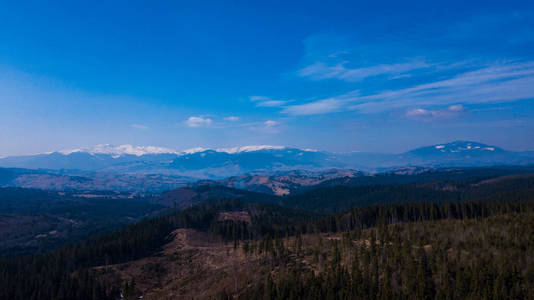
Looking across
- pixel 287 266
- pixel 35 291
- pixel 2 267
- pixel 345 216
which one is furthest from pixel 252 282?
pixel 2 267

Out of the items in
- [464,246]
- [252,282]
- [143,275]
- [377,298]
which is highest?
[464,246]

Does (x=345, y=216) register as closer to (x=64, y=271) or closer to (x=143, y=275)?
(x=143, y=275)

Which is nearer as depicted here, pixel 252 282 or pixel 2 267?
pixel 252 282

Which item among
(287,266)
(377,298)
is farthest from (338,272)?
(287,266)

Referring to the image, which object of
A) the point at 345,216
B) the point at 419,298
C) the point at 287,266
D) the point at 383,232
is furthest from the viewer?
the point at 345,216

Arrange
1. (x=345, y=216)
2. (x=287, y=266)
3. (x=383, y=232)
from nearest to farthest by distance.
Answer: (x=287, y=266) < (x=383, y=232) < (x=345, y=216)

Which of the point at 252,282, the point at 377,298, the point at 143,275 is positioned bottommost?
the point at 143,275

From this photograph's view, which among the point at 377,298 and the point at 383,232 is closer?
the point at 377,298

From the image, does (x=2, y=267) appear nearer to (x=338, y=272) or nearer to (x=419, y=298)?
(x=338, y=272)

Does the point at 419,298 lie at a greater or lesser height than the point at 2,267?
greater
